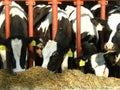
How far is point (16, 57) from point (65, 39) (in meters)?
0.97

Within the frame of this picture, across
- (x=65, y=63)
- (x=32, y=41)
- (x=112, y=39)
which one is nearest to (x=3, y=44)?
(x=32, y=41)

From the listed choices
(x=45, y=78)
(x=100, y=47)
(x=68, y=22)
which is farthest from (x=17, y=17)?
(x=45, y=78)

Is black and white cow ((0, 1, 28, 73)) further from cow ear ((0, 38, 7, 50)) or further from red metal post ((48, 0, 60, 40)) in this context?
red metal post ((48, 0, 60, 40))

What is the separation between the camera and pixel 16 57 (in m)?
7.70

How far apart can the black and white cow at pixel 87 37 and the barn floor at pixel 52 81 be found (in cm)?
96

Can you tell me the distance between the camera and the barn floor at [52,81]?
624 centimetres

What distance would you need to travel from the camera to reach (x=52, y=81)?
6.36m

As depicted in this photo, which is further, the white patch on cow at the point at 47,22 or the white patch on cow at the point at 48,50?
the white patch on cow at the point at 47,22

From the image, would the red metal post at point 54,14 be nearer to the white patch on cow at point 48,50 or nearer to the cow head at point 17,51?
the white patch on cow at point 48,50

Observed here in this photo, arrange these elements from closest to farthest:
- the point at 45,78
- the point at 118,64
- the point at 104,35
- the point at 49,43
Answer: the point at 45,78 < the point at 118,64 < the point at 49,43 < the point at 104,35

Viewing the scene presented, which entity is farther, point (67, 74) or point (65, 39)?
point (65, 39)

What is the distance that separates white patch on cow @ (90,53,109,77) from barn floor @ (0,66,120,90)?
76cm

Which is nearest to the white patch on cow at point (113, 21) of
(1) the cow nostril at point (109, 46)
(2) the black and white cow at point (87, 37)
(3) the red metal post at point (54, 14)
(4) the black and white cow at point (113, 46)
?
(4) the black and white cow at point (113, 46)

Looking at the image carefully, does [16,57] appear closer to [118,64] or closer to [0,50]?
[0,50]
